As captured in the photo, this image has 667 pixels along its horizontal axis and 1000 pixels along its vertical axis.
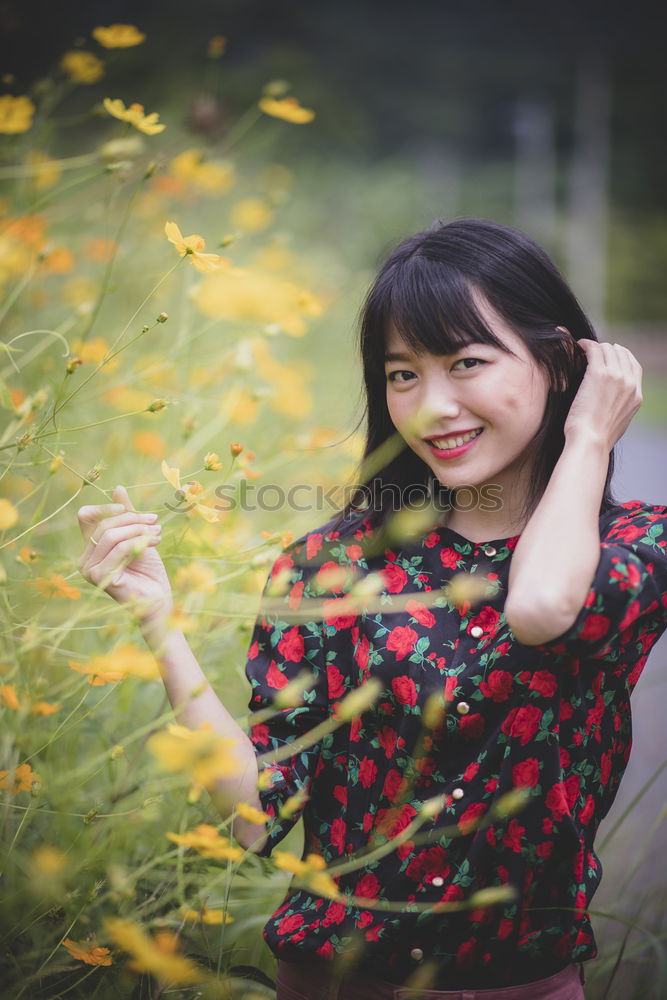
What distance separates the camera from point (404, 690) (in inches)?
40.1

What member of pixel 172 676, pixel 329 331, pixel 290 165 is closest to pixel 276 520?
pixel 172 676

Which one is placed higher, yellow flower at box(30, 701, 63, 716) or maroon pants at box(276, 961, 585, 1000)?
yellow flower at box(30, 701, 63, 716)

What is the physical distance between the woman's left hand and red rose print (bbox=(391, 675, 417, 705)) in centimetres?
33

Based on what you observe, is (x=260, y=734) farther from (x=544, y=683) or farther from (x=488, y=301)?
(x=488, y=301)

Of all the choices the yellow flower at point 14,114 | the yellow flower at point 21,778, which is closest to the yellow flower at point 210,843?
the yellow flower at point 21,778

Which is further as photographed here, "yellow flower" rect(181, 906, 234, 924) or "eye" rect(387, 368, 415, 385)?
"eye" rect(387, 368, 415, 385)

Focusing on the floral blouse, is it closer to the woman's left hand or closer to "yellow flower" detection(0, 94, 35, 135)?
the woman's left hand

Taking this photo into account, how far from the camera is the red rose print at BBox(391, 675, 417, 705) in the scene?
3.31ft

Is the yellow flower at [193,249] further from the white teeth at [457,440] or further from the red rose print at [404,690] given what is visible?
the red rose print at [404,690]

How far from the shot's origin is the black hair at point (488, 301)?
104cm

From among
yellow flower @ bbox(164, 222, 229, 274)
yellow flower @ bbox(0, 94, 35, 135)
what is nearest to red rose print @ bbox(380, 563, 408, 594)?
yellow flower @ bbox(164, 222, 229, 274)

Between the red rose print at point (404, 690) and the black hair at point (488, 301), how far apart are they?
237mm

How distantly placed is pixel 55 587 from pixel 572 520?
57 cm

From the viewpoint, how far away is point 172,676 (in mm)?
978
